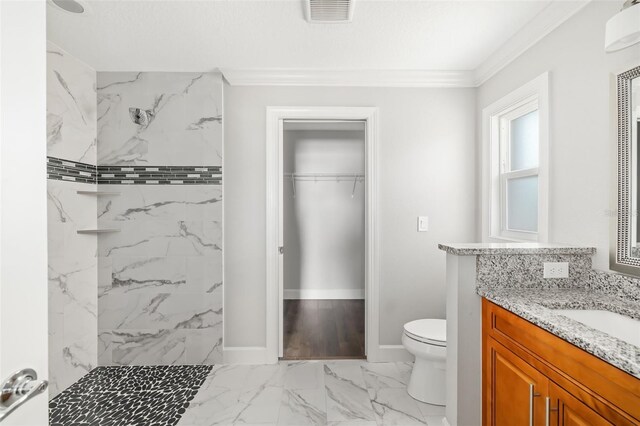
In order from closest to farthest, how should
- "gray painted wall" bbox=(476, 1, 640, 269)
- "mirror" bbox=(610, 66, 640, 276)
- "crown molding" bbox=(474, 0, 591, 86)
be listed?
"mirror" bbox=(610, 66, 640, 276)
"gray painted wall" bbox=(476, 1, 640, 269)
"crown molding" bbox=(474, 0, 591, 86)

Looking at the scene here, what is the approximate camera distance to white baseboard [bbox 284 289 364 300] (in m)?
4.71

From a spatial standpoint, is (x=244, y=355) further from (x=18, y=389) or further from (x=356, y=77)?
(x=356, y=77)

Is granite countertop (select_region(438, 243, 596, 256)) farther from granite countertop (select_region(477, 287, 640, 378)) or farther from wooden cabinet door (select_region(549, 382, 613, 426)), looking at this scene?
wooden cabinet door (select_region(549, 382, 613, 426))

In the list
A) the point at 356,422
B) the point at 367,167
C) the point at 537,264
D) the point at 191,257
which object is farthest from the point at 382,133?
the point at 356,422

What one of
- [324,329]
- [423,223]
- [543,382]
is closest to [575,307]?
[543,382]

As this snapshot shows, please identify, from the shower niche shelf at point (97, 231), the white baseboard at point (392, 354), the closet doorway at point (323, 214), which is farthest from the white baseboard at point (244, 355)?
the closet doorway at point (323, 214)

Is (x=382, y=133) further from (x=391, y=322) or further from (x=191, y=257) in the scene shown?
(x=191, y=257)

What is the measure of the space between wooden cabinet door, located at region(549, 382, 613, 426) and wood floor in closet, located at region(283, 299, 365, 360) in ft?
5.98

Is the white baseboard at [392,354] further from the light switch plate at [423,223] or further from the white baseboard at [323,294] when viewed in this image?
the white baseboard at [323,294]

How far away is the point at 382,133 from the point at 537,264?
156cm

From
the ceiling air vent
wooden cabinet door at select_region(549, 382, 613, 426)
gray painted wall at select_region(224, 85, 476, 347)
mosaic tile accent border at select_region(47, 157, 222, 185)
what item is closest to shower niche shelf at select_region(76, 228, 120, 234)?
mosaic tile accent border at select_region(47, 157, 222, 185)

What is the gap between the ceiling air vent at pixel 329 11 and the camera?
1.82 metres

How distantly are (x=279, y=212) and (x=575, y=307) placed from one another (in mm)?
2029

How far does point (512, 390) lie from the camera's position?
4.65 feet
